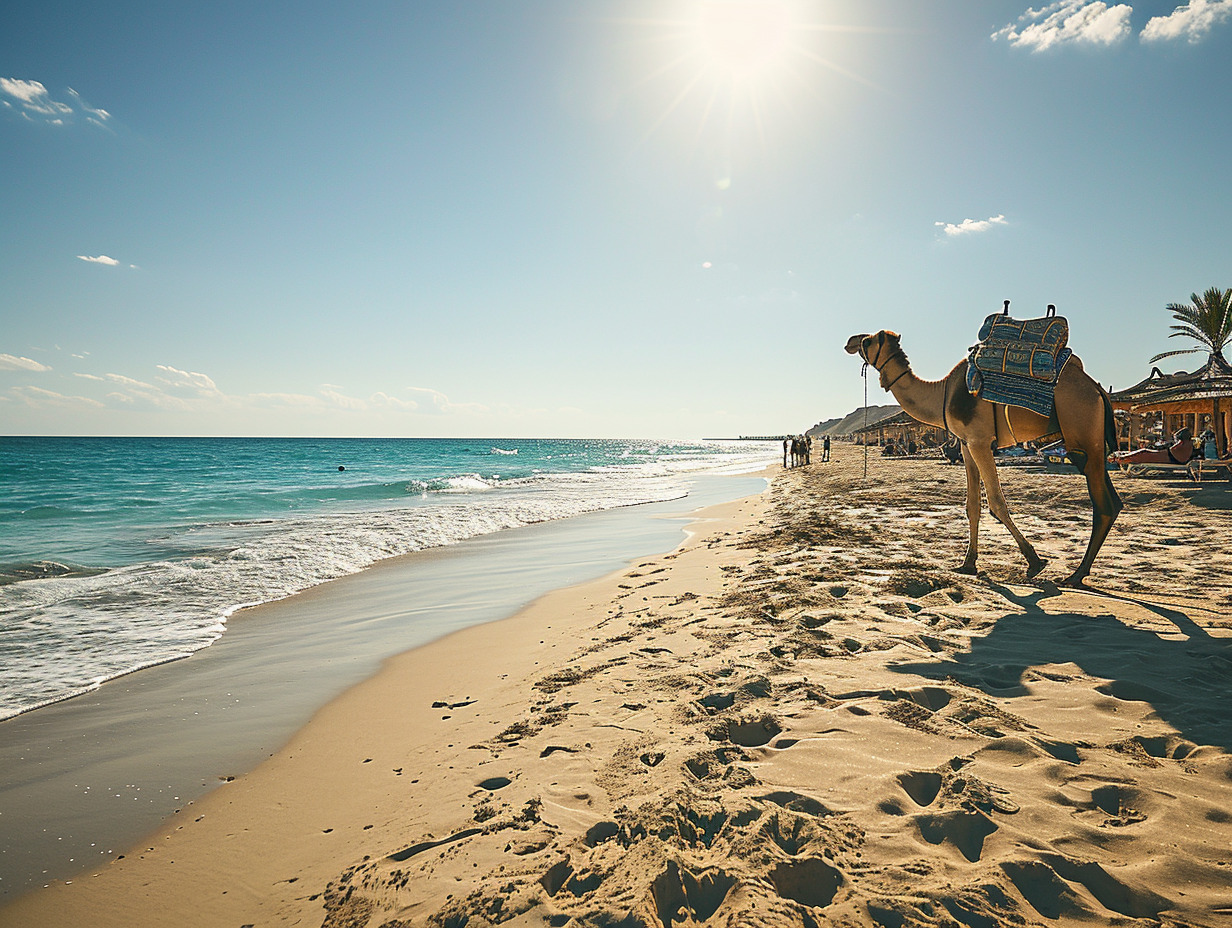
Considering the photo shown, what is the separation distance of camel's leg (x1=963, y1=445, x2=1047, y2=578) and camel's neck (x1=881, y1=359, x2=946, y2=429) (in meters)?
0.59

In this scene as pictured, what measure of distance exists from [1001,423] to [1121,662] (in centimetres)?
325

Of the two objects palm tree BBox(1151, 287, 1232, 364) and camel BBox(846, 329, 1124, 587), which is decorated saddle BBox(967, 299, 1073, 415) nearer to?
camel BBox(846, 329, 1124, 587)

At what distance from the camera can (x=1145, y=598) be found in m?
5.09

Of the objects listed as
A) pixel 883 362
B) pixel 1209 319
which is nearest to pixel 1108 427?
pixel 883 362

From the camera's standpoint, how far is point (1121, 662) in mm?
3619

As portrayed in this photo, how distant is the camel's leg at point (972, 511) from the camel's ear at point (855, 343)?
1.78m

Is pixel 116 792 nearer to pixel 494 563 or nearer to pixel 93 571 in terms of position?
pixel 494 563

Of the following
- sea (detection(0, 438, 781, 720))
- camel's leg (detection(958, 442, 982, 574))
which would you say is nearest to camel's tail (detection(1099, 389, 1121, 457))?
camel's leg (detection(958, 442, 982, 574))

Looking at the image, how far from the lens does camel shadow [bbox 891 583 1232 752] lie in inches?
117

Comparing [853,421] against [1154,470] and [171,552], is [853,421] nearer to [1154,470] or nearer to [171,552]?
[1154,470]

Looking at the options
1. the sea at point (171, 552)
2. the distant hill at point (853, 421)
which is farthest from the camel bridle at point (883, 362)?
the distant hill at point (853, 421)

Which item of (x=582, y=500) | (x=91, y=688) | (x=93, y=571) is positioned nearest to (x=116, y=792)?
(x=91, y=688)

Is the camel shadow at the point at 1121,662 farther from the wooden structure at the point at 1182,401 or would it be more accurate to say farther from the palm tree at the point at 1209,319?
the palm tree at the point at 1209,319

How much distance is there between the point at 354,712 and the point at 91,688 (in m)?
2.78
